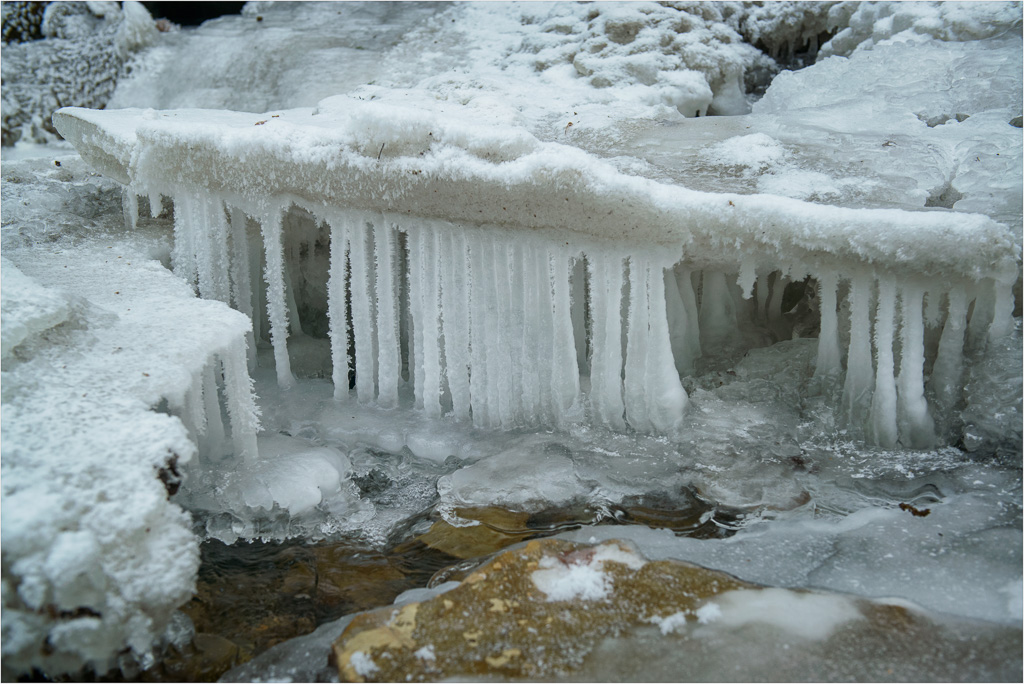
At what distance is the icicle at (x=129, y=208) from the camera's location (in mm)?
2915

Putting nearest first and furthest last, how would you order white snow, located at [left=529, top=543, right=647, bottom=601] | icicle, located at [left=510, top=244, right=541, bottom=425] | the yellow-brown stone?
the yellow-brown stone, white snow, located at [left=529, top=543, right=647, bottom=601], icicle, located at [left=510, top=244, right=541, bottom=425]

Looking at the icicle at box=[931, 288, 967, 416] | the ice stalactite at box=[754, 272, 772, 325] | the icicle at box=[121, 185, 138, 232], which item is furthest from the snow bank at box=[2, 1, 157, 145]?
the icicle at box=[931, 288, 967, 416]

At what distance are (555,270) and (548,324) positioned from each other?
0.64ft

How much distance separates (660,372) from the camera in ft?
7.80

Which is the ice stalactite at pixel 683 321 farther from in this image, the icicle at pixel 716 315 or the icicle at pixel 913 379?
the icicle at pixel 913 379

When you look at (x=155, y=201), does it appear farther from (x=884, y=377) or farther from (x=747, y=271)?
(x=884, y=377)

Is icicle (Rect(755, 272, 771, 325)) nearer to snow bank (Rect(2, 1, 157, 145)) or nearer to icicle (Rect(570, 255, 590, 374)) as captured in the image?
icicle (Rect(570, 255, 590, 374))

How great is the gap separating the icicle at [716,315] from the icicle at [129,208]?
2318mm

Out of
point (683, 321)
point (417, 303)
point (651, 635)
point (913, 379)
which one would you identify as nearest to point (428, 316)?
point (417, 303)

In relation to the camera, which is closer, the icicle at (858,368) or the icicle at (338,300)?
the icicle at (858,368)

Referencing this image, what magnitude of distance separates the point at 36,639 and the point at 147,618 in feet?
0.62

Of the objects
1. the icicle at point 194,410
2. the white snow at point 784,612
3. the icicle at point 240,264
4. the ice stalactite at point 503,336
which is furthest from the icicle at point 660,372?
the icicle at point 240,264

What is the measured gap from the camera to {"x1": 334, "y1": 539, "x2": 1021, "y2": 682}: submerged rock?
56.1 inches

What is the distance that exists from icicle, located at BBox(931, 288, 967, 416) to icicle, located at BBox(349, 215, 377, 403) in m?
1.85
